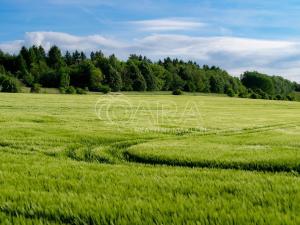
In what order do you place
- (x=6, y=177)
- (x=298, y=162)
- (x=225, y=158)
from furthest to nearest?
(x=225, y=158) → (x=298, y=162) → (x=6, y=177)

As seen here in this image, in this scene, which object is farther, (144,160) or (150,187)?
(144,160)

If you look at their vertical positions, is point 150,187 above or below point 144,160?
above

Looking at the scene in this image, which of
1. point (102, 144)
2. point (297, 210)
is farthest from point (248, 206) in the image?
point (102, 144)

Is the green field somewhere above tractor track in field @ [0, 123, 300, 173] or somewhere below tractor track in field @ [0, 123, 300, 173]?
above

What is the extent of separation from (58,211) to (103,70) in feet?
539

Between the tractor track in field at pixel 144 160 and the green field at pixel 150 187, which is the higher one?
the green field at pixel 150 187

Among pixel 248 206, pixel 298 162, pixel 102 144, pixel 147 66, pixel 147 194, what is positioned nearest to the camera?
pixel 248 206

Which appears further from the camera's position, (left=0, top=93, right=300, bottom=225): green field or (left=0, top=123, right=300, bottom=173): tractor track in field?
(left=0, top=123, right=300, bottom=173): tractor track in field

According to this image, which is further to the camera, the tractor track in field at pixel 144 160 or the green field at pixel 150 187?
the tractor track in field at pixel 144 160

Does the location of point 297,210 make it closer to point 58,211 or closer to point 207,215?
point 207,215

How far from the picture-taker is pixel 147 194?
8.86 metres

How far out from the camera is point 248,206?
764cm

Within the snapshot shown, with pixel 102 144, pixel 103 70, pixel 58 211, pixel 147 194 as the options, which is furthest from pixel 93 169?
pixel 103 70

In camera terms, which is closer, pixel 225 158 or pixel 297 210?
pixel 297 210
